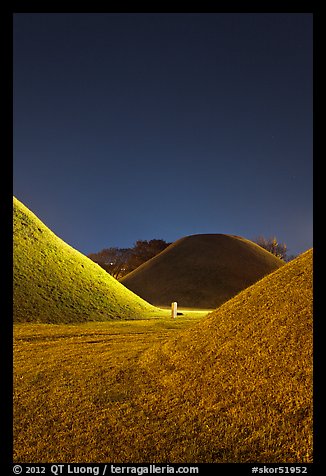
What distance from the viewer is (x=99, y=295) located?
32844 mm

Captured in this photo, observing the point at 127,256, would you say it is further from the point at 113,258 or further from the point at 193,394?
the point at 193,394

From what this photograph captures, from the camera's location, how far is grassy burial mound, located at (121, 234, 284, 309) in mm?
59094

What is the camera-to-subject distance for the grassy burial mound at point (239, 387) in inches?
214

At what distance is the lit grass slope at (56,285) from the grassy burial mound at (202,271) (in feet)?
69.6

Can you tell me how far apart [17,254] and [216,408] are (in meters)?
29.8

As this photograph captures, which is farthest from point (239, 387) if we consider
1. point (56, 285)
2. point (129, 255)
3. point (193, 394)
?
point (129, 255)

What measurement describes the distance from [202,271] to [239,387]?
60268mm

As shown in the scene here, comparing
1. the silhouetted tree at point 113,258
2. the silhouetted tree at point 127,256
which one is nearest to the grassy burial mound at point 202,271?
the silhouetted tree at point 127,256

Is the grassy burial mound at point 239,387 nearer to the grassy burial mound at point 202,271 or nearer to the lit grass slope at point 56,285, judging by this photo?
the lit grass slope at point 56,285

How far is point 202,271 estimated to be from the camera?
67.3 m
